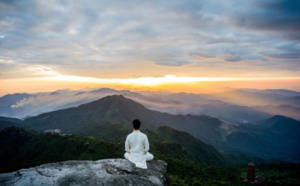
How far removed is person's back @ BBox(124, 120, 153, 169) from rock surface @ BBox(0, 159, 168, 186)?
524mm

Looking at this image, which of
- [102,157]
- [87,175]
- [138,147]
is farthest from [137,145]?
[102,157]

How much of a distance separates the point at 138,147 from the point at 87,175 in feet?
14.3

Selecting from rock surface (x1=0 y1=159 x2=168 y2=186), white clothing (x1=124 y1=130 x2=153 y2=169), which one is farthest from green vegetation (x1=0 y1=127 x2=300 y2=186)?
rock surface (x1=0 y1=159 x2=168 y2=186)

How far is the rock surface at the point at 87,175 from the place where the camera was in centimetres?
1070

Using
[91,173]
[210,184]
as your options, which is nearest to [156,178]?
[91,173]

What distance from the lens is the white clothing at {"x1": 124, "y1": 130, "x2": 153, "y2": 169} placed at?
1402 cm

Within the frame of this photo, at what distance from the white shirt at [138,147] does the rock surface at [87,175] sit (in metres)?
0.49

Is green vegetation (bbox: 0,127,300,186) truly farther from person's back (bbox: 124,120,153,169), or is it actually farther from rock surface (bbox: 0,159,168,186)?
rock surface (bbox: 0,159,168,186)

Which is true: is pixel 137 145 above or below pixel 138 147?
above

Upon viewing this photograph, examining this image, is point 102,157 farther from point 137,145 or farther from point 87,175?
point 87,175

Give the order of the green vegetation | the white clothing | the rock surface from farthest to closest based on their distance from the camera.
Result: the green vegetation, the white clothing, the rock surface

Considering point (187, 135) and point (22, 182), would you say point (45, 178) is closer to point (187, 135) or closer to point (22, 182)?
point (22, 182)

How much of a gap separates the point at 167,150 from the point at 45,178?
279 ft

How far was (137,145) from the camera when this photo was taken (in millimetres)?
14039
